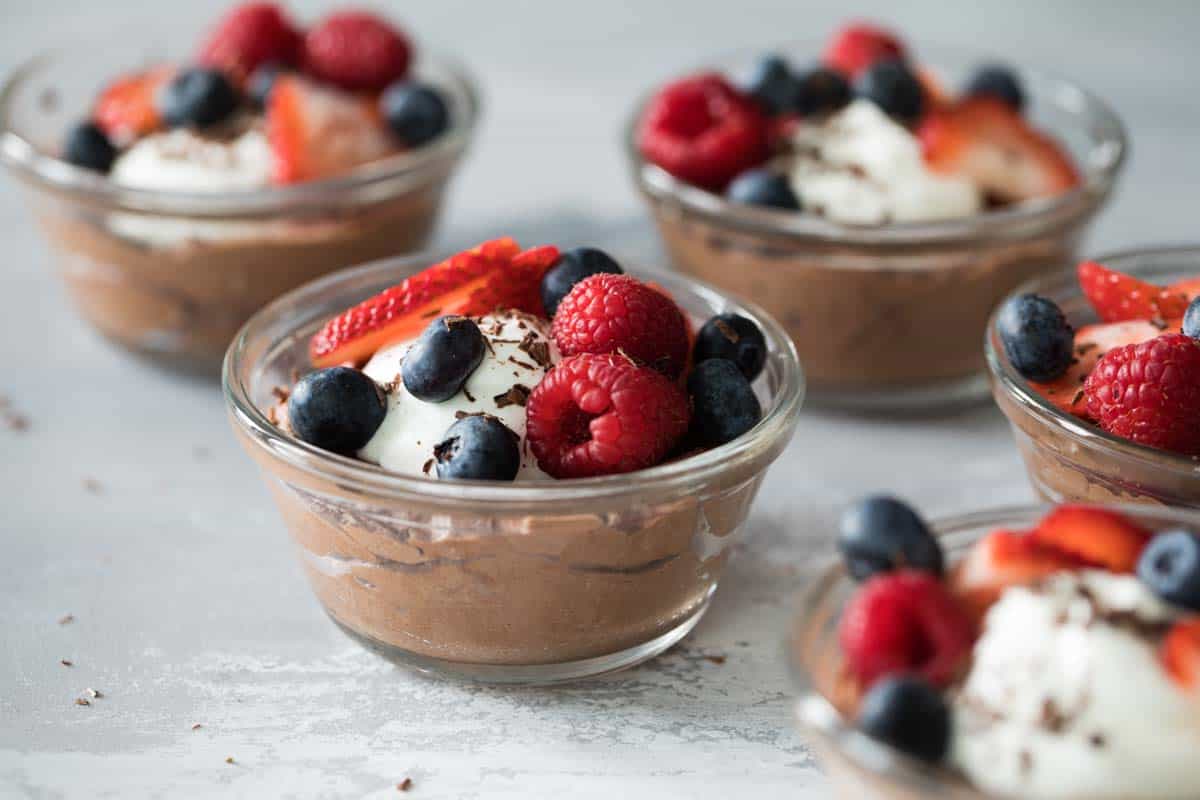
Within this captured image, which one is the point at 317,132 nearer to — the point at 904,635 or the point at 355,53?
the point at 355,53

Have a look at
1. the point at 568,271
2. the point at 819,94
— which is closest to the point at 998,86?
the point at 819,94

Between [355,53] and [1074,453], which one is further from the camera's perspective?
[355,53]

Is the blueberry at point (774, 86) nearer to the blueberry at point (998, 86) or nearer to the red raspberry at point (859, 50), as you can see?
the red raspberry at point (859, 50)

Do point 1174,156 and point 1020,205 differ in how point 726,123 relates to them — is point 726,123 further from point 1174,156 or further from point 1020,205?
point 1174,156

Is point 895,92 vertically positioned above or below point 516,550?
above

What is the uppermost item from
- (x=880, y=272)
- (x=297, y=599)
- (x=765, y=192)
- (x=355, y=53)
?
(x=355, y=53)

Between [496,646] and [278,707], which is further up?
[496,646]

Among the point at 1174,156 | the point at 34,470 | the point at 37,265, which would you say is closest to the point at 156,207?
the point at 34,470
